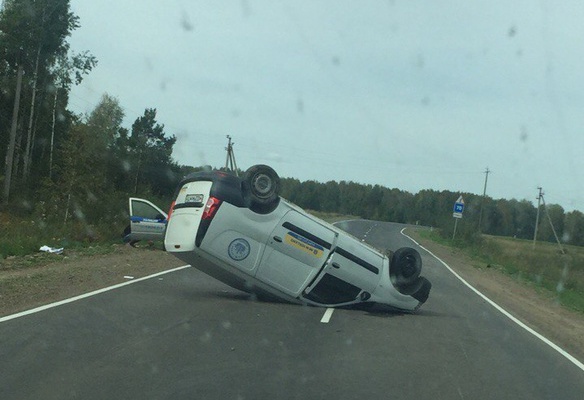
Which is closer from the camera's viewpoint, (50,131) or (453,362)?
(453,362)

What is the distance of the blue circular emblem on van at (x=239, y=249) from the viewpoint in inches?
448

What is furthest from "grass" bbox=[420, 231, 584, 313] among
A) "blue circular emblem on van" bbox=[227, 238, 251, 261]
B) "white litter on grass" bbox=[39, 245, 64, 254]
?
"white litter on grass" bbox=[39, 245, 64, 254]

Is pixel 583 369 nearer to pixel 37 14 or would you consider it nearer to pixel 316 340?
pixel 316 340

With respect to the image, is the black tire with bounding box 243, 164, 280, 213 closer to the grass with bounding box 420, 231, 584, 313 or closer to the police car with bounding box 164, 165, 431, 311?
the police car with bounding box 164, 165, 431, 311

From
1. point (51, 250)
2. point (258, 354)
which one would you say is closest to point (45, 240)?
point (51, 250)

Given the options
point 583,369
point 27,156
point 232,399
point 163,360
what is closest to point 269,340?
point 163,360

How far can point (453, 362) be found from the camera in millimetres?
8703

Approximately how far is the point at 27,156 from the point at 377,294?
38666mm

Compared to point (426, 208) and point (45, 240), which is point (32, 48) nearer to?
point (45, 240)

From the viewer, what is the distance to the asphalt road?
6812mm

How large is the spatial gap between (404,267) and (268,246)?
7.93ft

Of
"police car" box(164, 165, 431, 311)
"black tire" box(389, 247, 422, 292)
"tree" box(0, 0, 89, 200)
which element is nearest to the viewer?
"police car" box(164, 165, 431, 311)

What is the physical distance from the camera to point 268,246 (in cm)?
1148

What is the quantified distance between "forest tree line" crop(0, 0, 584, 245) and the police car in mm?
16281
